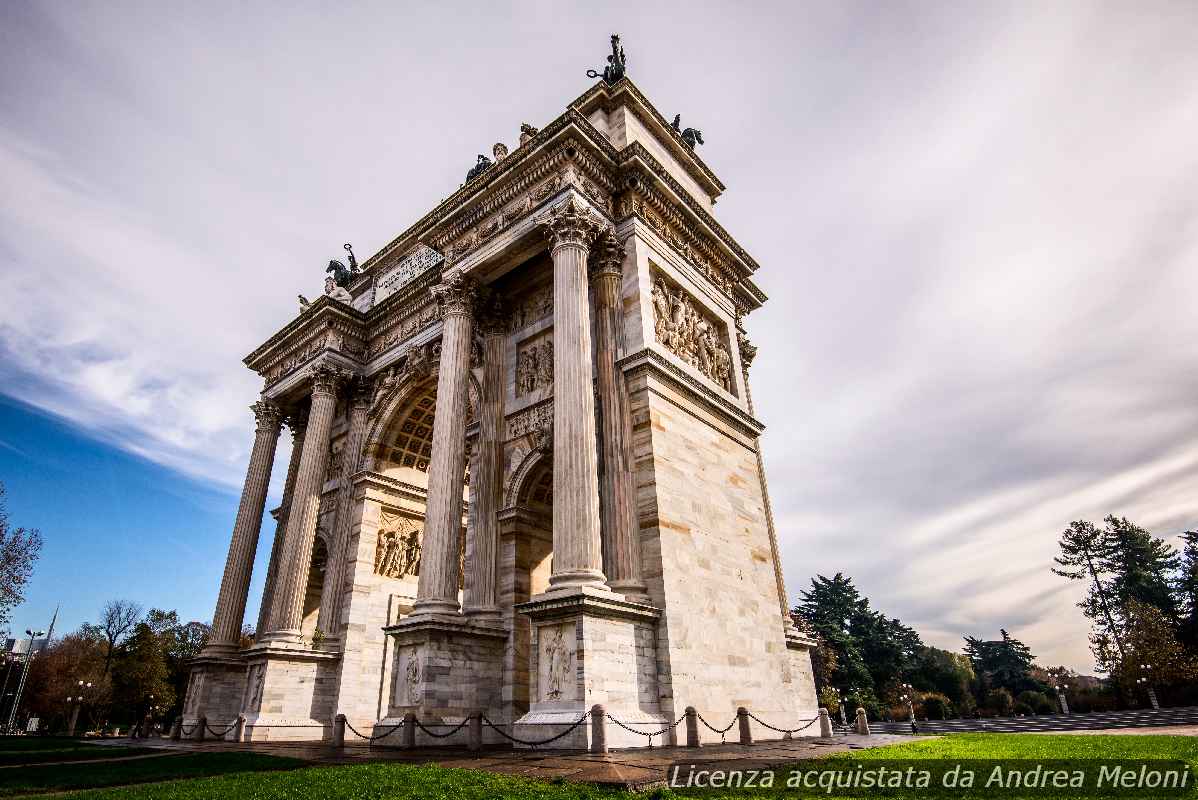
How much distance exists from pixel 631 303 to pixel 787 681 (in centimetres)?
1047

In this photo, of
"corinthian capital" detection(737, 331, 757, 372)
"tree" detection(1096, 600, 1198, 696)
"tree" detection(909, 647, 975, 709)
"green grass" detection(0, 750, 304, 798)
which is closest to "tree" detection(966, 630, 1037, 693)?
"tree" detection(909, 647, 975, 709)

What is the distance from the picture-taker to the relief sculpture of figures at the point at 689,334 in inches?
682

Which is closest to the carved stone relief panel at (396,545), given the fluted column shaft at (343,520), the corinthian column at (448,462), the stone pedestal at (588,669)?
the fluted column shaft at (343,520)

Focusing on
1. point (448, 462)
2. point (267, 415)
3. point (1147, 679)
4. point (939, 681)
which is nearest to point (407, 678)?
point (448, 462)

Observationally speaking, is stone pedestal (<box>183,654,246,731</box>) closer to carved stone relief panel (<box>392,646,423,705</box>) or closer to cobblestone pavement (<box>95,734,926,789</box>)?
carved stone relief panel (<box>392,646,423,705</box>)

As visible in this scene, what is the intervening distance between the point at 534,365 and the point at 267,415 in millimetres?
13260

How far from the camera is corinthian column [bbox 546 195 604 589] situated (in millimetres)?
12438

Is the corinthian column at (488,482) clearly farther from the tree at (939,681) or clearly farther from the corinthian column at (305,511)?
the tree at (939,681)

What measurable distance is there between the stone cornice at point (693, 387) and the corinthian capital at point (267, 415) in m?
16.5

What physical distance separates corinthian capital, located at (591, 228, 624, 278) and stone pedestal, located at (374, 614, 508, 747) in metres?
9.47

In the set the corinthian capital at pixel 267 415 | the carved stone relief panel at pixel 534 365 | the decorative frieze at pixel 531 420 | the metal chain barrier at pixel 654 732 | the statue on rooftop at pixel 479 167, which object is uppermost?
the statue on rooftop at pixel 479 167

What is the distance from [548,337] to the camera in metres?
18.2

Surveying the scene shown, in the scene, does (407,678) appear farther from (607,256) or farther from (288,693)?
(607,256)

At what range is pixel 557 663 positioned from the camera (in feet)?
36.8
